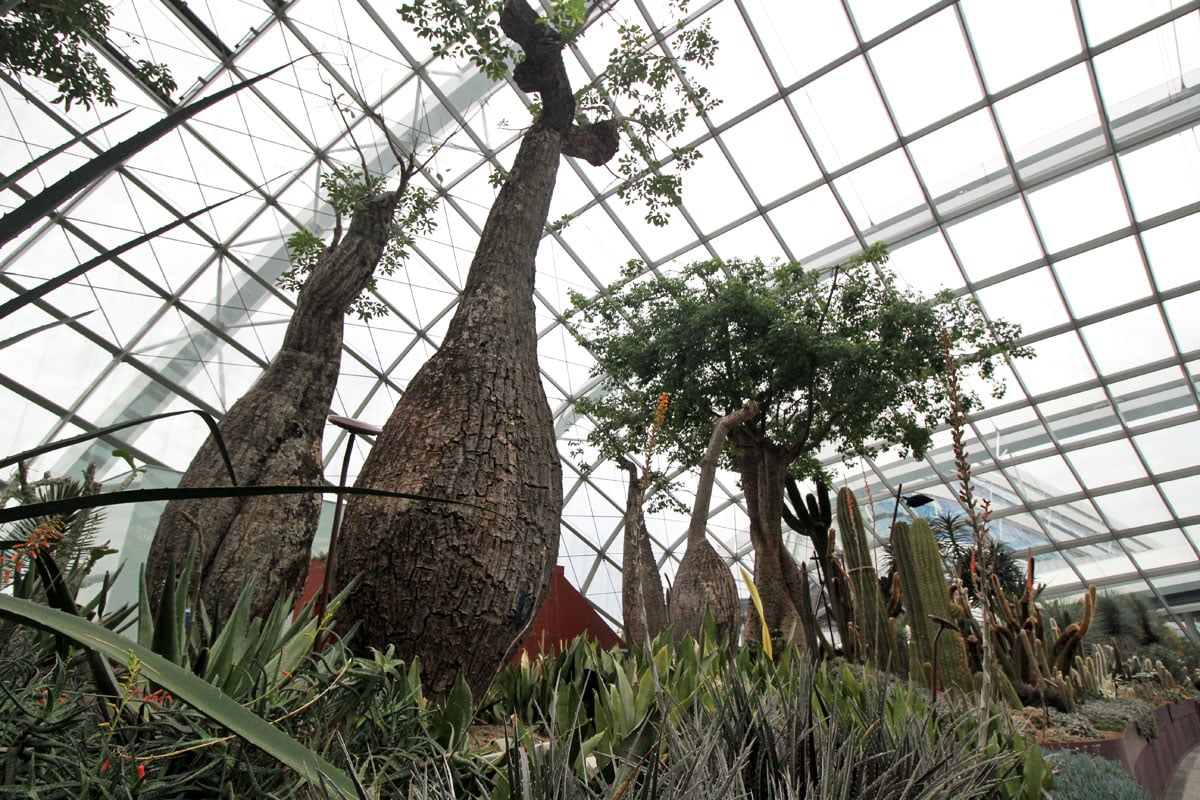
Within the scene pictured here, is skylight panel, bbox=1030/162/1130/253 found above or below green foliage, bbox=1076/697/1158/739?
above

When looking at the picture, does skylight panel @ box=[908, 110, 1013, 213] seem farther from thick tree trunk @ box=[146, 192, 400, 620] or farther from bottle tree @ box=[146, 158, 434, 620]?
thick tree trunk @ box=[146, 192, 400, 620]

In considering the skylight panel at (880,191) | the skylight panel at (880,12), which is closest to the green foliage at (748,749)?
the skylight panel at (880,12)

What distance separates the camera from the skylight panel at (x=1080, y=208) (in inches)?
535

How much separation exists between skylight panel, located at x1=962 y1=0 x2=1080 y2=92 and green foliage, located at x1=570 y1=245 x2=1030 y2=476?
4.05m

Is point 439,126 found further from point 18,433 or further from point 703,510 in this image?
point 703,510

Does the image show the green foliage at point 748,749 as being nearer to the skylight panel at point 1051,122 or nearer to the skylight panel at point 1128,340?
the skylight panel at point 1051,122

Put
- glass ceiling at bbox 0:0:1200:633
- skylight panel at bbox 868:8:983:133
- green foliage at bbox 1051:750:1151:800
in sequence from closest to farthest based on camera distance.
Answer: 1. green foliage at bbox 1051:750:1151:800
2. glass ceiling at bbox 0:0:1200:633
3. skylight panel at bbox 868:8:983:133

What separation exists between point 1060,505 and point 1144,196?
30.2 feet

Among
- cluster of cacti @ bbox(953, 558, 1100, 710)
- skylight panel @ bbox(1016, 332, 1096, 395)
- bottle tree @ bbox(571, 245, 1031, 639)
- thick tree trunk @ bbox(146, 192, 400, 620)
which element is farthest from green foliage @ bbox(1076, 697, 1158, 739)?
skylight panel @ bbox(1016, 332, 1096, 395)

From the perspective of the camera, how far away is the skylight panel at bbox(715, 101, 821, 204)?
1374cm

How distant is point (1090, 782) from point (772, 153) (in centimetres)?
1281

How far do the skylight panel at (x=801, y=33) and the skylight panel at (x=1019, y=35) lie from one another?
2.00 m

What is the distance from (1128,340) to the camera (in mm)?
15672

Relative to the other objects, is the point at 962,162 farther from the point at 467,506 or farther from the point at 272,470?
the point at 467,506
